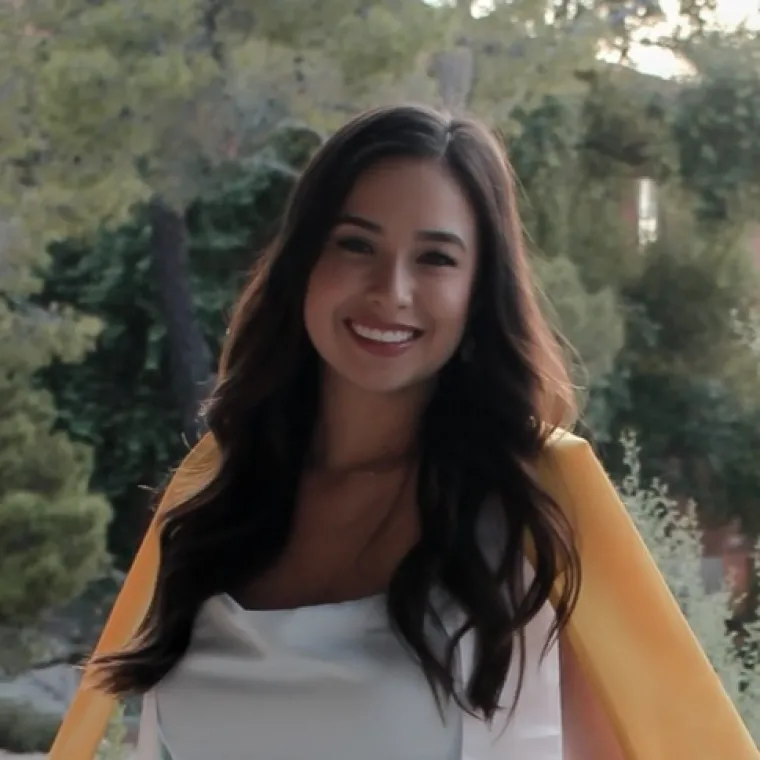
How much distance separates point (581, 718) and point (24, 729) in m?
0.85

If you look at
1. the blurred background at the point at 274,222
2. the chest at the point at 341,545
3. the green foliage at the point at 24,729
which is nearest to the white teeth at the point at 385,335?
the chest at the point at 341,545

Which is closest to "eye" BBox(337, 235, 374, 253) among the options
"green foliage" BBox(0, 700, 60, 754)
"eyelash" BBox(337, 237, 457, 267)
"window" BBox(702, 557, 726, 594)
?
"eyelash" BBox(337, 237, 457, 267)

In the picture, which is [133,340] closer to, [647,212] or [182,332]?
[182,332]

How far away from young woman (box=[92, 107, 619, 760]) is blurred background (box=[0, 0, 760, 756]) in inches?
16.8

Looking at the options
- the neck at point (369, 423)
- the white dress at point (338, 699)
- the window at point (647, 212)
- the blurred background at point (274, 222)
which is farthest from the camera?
the window at point (647, 212)

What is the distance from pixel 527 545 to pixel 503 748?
148 millimetres

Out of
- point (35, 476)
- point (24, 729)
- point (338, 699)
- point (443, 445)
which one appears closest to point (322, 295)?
point (443, 445)

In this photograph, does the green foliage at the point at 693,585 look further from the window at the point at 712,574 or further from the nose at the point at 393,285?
the nose at the point at 393,285

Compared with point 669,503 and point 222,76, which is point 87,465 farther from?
point 669,503

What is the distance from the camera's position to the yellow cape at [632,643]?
0.83 metres

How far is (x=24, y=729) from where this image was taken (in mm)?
1450

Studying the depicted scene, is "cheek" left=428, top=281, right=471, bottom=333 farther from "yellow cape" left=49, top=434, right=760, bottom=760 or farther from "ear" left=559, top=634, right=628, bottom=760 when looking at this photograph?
"ear" left=559, top=634, right=628, bottom=760

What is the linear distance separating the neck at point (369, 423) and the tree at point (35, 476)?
1.69ft

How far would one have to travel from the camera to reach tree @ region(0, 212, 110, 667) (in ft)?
4.49
